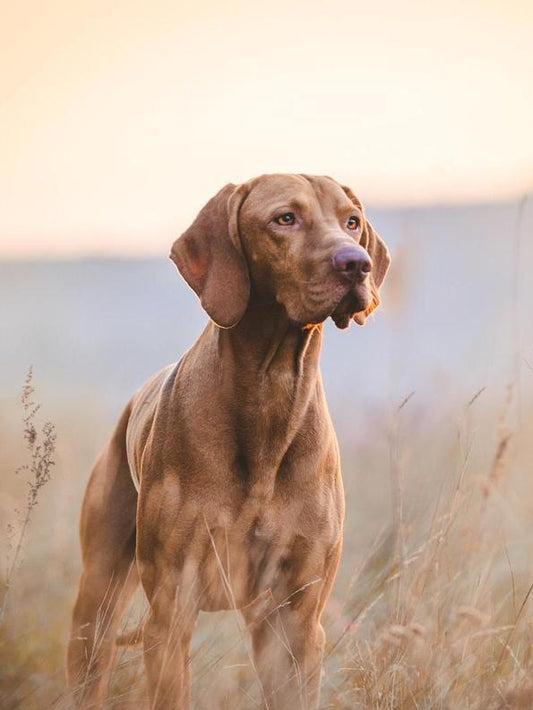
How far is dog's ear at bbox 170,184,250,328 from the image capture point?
4.33 meters

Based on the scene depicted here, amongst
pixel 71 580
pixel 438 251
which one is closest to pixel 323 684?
pixel 71 580

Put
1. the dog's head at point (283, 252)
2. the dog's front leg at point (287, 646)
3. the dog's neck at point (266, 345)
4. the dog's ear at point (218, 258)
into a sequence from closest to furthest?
the dog's head at point (283, 252)
the dog's front leg at point (287, 646)
the dog's ear at point (218, 258)
the dog's neck at point (266, 345)

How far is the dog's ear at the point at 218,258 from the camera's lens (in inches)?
170

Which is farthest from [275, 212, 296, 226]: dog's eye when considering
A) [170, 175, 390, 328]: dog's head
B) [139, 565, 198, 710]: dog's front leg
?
[139, 565, 198, 710]: dog's front leg

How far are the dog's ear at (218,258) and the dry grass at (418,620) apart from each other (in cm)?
72

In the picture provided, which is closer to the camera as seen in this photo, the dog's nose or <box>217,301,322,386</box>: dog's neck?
the dog's nose

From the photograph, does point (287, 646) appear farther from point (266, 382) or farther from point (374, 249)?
point (374, 249)

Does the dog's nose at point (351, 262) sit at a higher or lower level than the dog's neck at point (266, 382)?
higher

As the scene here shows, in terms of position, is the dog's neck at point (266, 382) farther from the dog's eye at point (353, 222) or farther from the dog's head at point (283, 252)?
the dog's eye at point (353, 222)

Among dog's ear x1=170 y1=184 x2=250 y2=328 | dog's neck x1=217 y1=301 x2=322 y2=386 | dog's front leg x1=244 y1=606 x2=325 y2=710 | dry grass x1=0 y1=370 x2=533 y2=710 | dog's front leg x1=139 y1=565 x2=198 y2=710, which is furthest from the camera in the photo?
dog's neck x1=217 y1=301 x2=322 y2=386

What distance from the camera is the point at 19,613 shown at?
534cm

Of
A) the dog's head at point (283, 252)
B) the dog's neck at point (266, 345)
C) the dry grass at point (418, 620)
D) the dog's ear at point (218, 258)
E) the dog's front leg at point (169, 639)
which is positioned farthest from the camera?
the dog's neck at point (266, 345)

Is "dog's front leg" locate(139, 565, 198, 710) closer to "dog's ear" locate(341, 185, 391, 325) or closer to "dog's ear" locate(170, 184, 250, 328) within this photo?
"dog's ear" locate(170, 184, 250, 328)

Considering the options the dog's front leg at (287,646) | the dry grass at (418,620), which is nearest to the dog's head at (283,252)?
the dry grass at (418,620)
